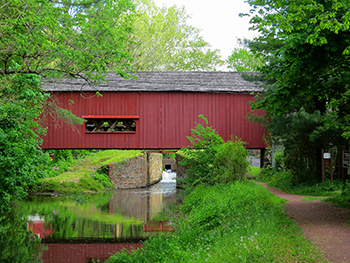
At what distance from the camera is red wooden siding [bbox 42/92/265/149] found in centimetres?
1923

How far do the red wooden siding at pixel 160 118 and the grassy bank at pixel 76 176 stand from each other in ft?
8.61

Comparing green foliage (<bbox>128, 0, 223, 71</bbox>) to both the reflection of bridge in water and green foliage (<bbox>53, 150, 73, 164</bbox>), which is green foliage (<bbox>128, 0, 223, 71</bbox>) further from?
the reflection of bridge in water

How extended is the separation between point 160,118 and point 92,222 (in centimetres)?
725

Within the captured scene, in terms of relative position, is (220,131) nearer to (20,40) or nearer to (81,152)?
(20,40)

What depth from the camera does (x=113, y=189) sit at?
23656mm

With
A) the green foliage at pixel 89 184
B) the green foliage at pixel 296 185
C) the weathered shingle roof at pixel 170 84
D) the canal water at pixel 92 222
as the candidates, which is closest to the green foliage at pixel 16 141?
the canal water at pixel 92 222

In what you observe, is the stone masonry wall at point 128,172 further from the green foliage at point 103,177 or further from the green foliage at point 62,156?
the green foliage at point 62,156

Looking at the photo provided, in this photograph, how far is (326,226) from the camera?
744 centimetres

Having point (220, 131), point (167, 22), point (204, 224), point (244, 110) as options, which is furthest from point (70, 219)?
point (167, 22)

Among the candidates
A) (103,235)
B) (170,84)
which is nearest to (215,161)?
(103,235)

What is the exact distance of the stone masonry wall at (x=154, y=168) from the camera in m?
26.9

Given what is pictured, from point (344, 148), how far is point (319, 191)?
1.93 metres

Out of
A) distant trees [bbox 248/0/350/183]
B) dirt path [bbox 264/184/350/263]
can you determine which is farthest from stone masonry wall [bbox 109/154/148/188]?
distant trees [bbox 248/0/350/183]

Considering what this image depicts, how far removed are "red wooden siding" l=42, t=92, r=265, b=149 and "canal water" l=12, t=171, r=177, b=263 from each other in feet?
8.68
